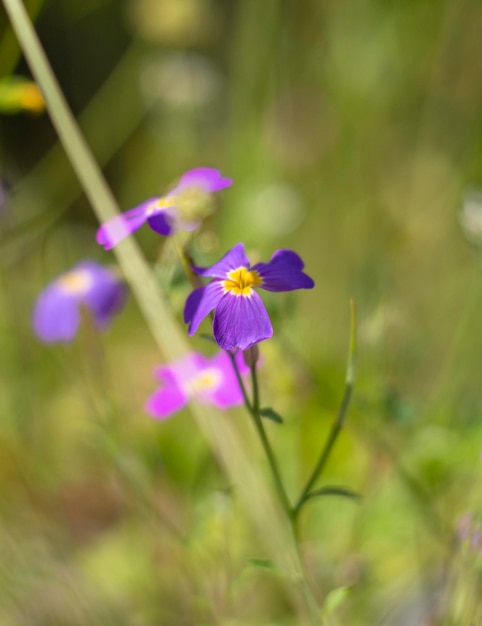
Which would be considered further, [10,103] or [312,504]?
[312,504]

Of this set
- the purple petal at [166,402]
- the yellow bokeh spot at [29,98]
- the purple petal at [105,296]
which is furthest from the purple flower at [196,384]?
the yellow bokeh spot at [29,98]

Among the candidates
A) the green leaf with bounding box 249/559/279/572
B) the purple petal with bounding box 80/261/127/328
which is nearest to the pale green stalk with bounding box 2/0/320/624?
the green leaf with bounding box 249/559/279/572

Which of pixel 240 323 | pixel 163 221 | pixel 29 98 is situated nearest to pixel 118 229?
pixel 163 221

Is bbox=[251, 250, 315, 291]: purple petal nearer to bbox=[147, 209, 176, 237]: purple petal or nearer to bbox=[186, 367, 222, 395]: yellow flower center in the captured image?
bbox=[147, 209, 176, 237]: purple petal

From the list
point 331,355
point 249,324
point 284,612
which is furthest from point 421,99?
point 249,324

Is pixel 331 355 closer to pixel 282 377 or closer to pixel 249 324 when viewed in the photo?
pixel 282 377

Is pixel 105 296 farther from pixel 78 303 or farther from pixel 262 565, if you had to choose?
pixel 262 565
